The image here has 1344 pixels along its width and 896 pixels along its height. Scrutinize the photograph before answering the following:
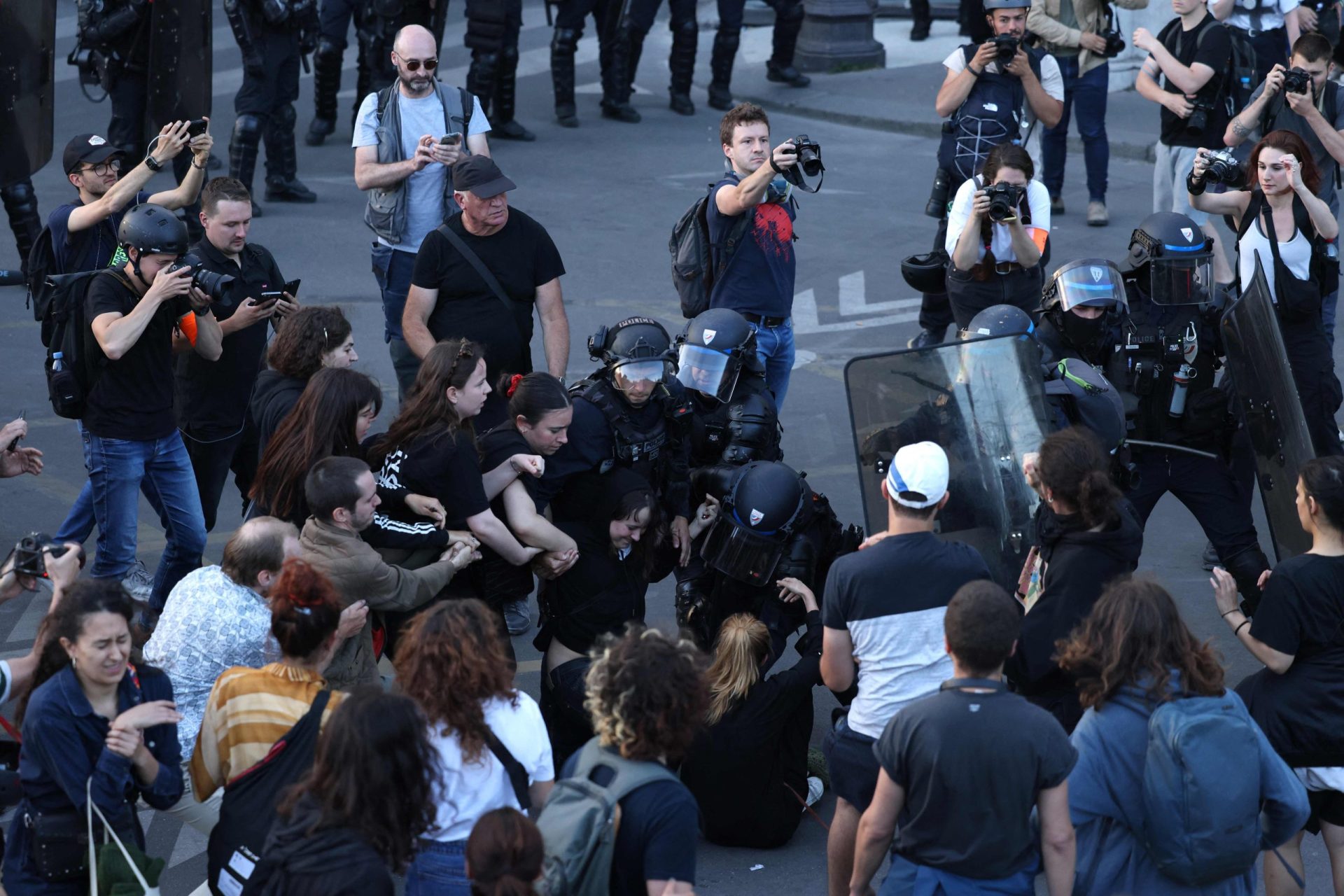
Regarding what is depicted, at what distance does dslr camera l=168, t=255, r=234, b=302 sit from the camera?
5.53m

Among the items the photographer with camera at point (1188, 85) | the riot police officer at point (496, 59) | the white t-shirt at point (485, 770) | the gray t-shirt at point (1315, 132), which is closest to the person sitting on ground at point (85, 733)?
the white t-shirt at point (485, 770)

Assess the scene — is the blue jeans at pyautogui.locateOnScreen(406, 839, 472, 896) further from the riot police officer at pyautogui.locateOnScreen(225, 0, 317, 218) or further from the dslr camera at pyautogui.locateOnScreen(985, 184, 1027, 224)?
the riot police officer at pyautogui.locateOnScreen(225, 0, 317, 218)

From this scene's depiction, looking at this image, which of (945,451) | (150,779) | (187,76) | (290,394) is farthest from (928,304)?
(150,779)

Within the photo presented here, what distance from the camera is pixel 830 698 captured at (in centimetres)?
570

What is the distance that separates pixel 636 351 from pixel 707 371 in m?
0.39

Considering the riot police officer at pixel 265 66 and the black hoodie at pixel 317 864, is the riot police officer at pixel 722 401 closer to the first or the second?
the black hoodie at pixel 317 864

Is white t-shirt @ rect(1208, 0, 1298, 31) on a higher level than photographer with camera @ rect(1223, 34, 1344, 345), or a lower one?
higher

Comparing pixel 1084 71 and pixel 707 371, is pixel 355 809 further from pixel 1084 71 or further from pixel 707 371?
pixel 1084 71

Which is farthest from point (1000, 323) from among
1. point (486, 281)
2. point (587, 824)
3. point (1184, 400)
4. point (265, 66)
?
point (265, 66)

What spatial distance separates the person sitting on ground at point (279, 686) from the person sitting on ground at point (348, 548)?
532 mm

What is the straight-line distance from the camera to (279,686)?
361cm

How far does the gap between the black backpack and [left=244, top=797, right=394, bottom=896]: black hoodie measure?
4139 millimetres

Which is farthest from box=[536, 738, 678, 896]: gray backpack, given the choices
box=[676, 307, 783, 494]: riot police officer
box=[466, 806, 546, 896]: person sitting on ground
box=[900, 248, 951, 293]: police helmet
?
box=[900, 248, 951, 293]: police helmet

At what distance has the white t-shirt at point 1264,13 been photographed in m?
10.7
